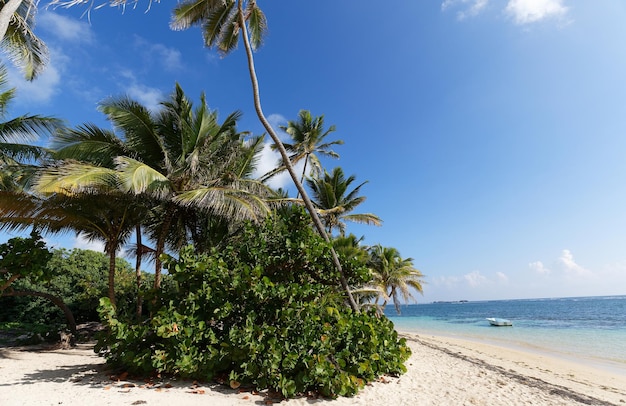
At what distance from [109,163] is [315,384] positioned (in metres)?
8.86

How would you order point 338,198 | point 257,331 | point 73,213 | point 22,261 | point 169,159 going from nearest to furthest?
point 257,331, point 22,261, point 73,213, point 169,159, point 338,198

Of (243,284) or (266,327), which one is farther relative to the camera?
(243,284)

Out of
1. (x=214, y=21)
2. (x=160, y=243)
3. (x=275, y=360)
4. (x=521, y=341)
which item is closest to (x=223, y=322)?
(x=275, y=360)

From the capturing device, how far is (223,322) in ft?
17.8

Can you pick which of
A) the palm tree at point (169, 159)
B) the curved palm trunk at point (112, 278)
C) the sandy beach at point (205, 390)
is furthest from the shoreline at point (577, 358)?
the curved palm trunk at point (112, 278)

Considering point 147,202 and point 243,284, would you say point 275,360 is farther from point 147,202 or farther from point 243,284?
point 147,202

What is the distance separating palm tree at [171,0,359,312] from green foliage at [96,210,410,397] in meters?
1.98

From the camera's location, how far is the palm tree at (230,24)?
26.1ft

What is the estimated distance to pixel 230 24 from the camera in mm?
9195

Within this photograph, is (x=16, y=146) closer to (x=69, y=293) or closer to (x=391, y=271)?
(x=69, y=293)

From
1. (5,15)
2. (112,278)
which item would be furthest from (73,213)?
(5,15)

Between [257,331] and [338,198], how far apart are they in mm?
15179

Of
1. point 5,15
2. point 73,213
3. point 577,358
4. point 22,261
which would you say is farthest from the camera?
point 577,358

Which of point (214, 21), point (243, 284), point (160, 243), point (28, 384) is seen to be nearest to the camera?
point (28, 384)
